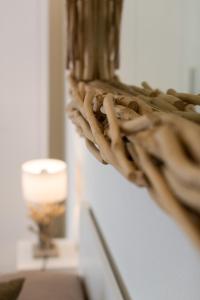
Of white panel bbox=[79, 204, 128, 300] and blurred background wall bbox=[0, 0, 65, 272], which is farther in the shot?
blurred background wall bbox=[0, 0, 65, 272]

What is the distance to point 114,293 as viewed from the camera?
30.5 inches

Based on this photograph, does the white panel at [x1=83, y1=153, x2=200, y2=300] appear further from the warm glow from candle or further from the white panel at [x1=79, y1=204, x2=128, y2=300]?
the warm glow from candle

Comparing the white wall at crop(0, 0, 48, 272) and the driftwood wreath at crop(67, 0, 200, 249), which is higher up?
the driftwood wreath at crop(67, 0, 200, 249)

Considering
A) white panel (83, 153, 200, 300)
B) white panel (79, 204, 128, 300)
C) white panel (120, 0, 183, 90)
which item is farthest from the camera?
white panel (79, 204, 128, 300)

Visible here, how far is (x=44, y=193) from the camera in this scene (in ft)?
5.69

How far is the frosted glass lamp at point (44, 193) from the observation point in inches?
67.9

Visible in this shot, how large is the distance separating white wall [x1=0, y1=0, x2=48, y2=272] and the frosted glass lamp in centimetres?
51

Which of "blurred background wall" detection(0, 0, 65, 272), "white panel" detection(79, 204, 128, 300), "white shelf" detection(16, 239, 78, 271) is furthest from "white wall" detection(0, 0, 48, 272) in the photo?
"white panel" detection(79, 204, 128, 300)

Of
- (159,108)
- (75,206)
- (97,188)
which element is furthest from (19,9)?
(159,108)

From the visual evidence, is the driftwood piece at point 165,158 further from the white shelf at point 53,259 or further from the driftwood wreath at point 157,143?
the white shelf at point 53,259

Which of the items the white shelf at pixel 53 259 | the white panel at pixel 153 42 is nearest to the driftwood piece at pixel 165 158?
the white panel at pixel 153 42

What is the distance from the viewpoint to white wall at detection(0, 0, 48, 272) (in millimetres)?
2191

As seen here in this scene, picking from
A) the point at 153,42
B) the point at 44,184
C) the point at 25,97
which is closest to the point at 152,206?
the point at 153,42

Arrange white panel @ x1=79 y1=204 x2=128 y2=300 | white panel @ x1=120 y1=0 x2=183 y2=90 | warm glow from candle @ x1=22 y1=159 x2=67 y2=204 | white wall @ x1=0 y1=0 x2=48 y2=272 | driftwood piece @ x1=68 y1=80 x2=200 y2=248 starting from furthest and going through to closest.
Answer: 1. white wall @ x1=0 y1=0 x2=48 y2=272
2. warm glow from candle @ x1=22 y1=159 x2=67 y2=204
3. white panel @ x1=79 y1=204 x2=128 y2=300
4. white panel @ x1=120 y1=0 x2=183 y2=90
5. driftwood piece @ x1=68 y1=80 x2=200 y2=248
